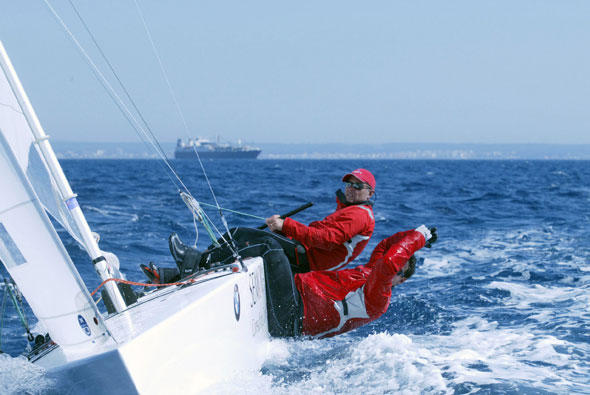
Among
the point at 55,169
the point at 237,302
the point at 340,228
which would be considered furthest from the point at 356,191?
the point at 55,169

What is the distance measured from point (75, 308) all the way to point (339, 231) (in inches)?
63.8

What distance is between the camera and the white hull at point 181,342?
6.10ft

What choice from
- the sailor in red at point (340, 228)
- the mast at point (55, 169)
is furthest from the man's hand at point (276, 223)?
the mast at point (55, 169)

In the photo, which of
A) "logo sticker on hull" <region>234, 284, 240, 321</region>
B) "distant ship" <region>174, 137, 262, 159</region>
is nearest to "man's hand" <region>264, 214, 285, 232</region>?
"logo sticker on hull" <region>234, 284, 240, 321</region>

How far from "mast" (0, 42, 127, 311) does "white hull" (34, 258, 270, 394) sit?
16cm

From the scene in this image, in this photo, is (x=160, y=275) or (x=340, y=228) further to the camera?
(x=160, y=275)

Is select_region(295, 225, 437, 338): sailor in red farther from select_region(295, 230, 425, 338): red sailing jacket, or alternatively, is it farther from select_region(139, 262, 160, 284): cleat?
select_region(139, 262, 160, 284): cleat

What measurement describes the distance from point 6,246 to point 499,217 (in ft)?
32.7

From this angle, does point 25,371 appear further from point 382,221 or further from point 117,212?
point 117,212

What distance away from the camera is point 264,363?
316 centimetres

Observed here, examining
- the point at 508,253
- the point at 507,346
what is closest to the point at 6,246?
the point at 507,346

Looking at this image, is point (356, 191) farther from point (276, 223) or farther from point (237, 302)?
point (237, 302)

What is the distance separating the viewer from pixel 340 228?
10.8ft

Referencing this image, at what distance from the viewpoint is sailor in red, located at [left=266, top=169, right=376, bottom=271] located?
3.29 meters
